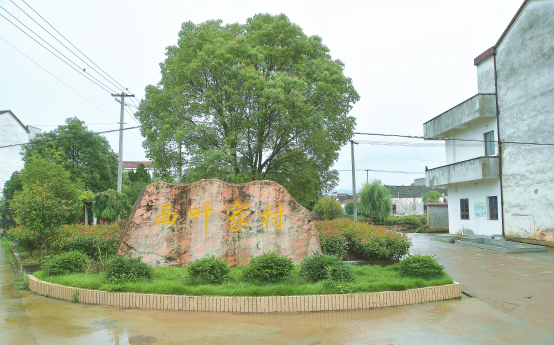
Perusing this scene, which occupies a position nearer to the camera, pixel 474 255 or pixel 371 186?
pixel 474 255

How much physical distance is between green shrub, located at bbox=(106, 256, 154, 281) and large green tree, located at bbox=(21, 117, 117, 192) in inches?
873

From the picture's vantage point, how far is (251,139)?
1347 centimetres

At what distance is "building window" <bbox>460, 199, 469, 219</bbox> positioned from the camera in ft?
66.8

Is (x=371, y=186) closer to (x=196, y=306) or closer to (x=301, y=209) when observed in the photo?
(x=301, y=209)

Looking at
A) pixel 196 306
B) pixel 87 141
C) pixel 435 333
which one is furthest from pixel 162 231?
pixel 87 141

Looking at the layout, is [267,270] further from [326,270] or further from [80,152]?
Answer: [80,152]

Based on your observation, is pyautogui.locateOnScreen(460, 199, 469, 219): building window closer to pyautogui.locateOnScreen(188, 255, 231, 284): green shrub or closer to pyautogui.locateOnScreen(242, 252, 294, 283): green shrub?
pyautogui.locateOnScreen(242, 252, 294, 283): green shrub

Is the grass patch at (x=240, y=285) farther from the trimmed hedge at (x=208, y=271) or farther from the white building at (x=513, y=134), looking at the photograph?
the white building at (x=513, y=134)

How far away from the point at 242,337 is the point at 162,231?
4.64 m

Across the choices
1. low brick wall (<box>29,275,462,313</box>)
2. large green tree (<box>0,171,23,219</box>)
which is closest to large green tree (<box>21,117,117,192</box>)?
large green tree (<box>0,171,23,219</box>)

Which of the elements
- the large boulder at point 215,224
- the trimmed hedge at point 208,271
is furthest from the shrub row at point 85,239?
the trimmed hedge at point 208,271

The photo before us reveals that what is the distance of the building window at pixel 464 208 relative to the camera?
20359 mm

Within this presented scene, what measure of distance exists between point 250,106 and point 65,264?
7442mm

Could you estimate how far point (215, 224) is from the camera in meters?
8.85
